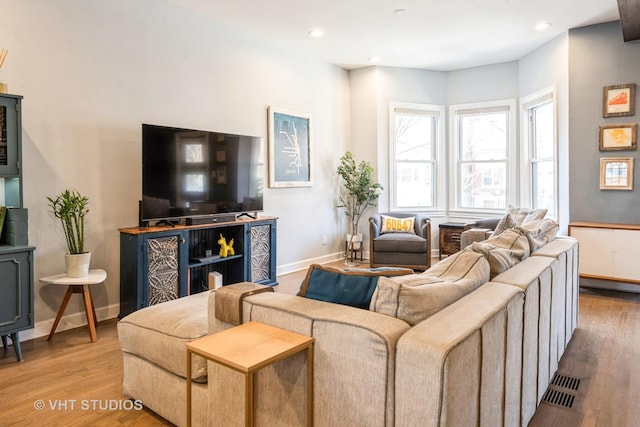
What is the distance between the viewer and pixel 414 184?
695 cm

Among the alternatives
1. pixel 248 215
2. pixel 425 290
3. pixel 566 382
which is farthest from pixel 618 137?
pixel 425 290

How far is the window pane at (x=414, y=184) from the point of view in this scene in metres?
6.89

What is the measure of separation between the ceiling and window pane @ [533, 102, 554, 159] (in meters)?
0.84

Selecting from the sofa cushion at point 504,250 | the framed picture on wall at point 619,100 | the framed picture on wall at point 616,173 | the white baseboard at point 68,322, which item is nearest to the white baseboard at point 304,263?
the white baseboard at point 68,322

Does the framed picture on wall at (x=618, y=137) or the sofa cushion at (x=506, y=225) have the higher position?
the framed picture on wall at (x=618, y=137)

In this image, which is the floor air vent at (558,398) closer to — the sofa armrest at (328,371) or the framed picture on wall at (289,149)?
the sofa armrest at (328,371)

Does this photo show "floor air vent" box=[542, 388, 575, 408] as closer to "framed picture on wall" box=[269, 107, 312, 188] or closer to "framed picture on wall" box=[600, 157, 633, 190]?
"framed picture on wall" box=[600, 157, 633, 190]

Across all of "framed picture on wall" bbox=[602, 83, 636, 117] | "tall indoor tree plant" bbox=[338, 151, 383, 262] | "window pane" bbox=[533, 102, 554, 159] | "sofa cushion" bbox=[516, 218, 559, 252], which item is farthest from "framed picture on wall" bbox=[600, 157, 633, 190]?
"tall indoor tree plant" bbox=[338, 151, 383, 262]

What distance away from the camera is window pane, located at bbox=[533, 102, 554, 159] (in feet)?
18.5

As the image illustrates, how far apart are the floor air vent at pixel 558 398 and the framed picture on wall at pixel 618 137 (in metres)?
3.44

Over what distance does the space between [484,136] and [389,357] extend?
6136 millimetres

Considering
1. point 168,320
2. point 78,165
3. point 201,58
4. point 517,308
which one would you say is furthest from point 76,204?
point 517,308

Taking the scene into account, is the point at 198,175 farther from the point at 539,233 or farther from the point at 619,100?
the point at 619,100

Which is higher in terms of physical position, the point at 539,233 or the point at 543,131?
the point at 543,131
